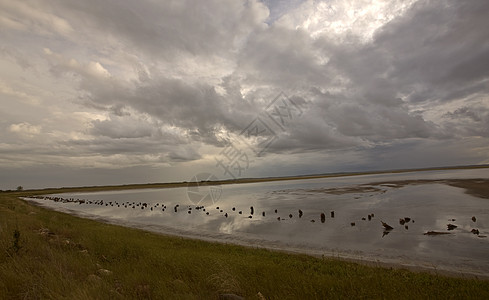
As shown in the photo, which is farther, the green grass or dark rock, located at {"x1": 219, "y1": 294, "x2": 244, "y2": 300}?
dark rock, located at {"x1": 219, "y1": 294, "x2": 244, "y2": 300}

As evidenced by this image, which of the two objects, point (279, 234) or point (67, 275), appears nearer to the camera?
point (67, 275)

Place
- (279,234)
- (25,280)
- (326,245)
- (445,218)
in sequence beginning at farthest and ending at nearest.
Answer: (445,218), (279,234), (326,245), (25,280)

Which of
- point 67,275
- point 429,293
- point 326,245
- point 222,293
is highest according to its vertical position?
point 67,275

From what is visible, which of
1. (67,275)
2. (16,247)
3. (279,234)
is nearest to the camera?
(67,275)

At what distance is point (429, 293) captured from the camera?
25.3ft

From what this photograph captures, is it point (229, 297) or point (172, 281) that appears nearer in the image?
point (229, 297)

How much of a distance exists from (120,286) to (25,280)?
216 cm

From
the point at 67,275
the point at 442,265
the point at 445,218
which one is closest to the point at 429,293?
the point at 442,265

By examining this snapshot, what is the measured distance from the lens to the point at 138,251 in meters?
11.9

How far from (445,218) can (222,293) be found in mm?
26083

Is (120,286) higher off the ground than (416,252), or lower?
higher

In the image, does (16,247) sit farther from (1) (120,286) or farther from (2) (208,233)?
(2) (208,233)

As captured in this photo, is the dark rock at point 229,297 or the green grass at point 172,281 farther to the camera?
the dark rock at point 229,297

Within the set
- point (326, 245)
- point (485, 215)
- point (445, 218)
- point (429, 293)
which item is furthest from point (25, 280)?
point (485, 215)
